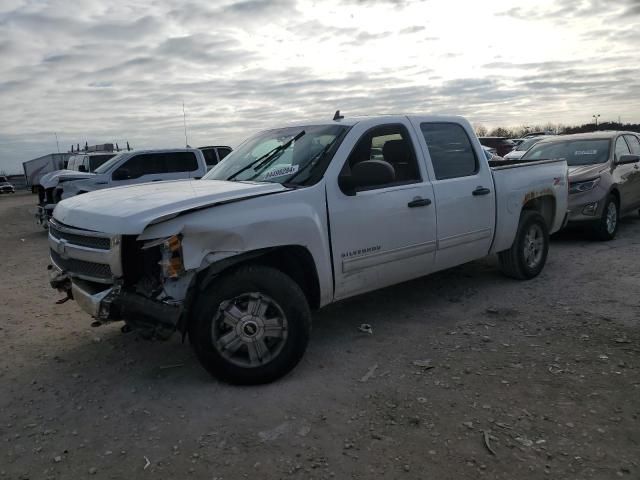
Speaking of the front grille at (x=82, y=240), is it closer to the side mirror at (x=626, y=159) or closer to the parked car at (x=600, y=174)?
the parked car at (x=600, y=174)

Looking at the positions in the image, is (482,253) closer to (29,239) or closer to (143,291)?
(143,291)

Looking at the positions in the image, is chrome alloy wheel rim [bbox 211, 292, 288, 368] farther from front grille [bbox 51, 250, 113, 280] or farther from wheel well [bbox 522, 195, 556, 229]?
wheel well [bbox 522, 195, 556, 229]

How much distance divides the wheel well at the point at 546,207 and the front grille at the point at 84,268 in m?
5.05

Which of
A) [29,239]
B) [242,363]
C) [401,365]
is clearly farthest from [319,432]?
[29,239]

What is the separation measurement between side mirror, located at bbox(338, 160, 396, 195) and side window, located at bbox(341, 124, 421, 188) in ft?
1.72

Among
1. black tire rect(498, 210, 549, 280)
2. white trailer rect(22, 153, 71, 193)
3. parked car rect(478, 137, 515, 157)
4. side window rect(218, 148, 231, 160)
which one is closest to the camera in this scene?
black tire rect(498, 210, 549, 280)

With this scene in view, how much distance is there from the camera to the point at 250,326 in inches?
152

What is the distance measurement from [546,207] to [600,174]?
247cm

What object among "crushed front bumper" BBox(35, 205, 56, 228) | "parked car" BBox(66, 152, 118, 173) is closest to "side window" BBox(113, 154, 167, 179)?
"crushed front bumper" BBox(35, 205, 56, 228)

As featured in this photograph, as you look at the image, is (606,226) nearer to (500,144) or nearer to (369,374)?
(369,374)

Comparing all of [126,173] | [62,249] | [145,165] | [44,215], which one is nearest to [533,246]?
[62,249]

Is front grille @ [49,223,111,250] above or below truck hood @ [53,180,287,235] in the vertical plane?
below

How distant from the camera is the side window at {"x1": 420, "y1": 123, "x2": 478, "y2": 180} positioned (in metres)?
5.32

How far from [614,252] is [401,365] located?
208 inches
